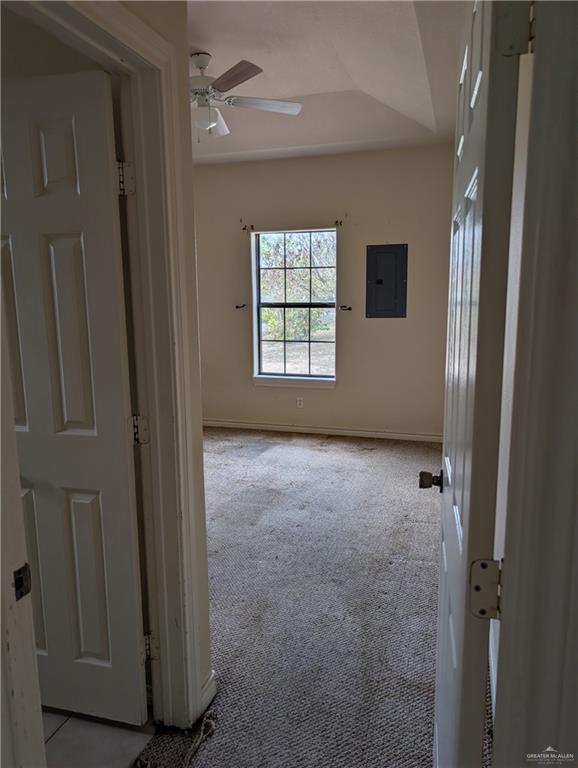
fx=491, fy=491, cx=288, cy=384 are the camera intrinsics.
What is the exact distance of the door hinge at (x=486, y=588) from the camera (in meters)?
0.76

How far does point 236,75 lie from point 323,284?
2.55 m

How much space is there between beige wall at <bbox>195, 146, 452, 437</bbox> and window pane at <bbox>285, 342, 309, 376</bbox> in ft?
0.80

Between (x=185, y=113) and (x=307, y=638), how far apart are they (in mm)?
2061

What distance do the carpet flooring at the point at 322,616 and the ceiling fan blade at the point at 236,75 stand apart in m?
2.67

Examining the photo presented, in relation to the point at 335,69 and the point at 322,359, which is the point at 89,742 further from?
the point at 322,359

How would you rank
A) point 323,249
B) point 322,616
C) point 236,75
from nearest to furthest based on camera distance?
1. point 322,616
2. point 236,75
3. point 323,249

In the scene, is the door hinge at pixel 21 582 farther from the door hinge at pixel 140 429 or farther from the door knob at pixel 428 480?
the door knob at pixel 428 480

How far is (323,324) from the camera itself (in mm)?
5176

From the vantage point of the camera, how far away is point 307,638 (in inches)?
83.4

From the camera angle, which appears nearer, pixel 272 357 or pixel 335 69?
pixel 335 69

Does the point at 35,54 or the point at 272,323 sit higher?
the point at 35,54

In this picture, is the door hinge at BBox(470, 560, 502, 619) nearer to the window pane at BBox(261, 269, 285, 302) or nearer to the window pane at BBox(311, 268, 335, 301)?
the window pane at BBox(311, 268, 335, 301)

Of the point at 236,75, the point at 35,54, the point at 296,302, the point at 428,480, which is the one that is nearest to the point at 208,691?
the point at 428,480

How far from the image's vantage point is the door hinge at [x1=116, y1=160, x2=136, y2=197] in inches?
55.9
